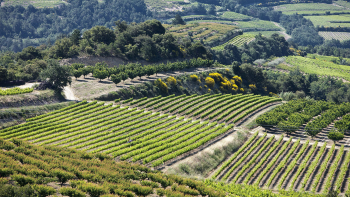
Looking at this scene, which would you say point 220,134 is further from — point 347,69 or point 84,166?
point 347,69

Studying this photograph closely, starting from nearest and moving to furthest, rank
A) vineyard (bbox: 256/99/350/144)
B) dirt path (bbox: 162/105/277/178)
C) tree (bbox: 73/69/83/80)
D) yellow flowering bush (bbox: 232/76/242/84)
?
dirt path (bbox: 162/105/277/178) < vineyard (bbox: 256/99/350/144) < tree (bbox: 73/69/83/80) < yellow flowering bush (bbox: 232/76/242/84)

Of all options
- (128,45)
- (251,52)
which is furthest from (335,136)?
(251,52)

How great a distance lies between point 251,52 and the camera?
7087 inches

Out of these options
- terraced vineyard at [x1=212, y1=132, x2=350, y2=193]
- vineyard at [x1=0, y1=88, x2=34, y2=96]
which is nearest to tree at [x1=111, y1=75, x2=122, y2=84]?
vineyard at [x1=0, y1=88, x2=34, y2=96]

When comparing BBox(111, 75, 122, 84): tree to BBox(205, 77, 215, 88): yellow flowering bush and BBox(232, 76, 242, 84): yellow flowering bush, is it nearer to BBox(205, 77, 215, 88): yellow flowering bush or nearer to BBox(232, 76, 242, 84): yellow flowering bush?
BBox(205, 77, 215, 88): yellow flowering bush

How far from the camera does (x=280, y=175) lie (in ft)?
169

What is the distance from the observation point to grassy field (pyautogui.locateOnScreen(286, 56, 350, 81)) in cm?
15588

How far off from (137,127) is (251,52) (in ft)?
442

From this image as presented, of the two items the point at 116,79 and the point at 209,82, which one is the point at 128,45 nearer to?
the point at 209,82

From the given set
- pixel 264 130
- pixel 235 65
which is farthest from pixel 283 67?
pixel 264 130

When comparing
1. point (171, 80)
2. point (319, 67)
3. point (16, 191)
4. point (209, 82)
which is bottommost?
point (319, 67)

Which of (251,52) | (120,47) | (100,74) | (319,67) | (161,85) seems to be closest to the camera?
(100,74)

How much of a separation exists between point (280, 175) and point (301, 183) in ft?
12.2

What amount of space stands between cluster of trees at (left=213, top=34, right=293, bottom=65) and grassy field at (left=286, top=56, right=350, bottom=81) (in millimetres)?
11804
